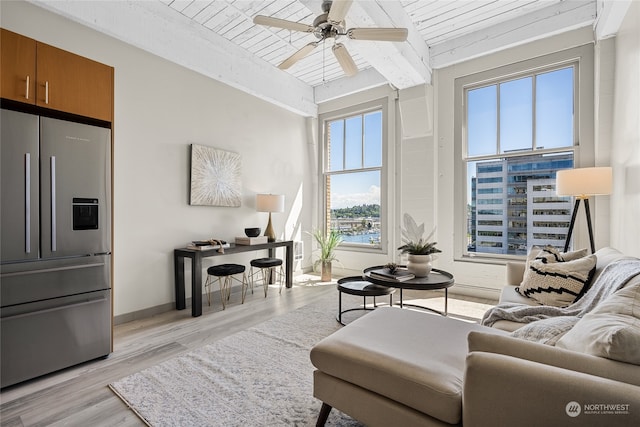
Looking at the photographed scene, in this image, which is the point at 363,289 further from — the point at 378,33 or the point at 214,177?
the point at 214,177

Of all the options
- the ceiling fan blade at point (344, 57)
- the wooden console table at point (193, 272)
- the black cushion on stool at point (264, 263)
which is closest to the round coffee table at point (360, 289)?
the black cushion on stool at point (264, 263)

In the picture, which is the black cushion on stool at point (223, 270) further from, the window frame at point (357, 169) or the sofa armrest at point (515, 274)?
the sofa armrest at point (515, 274)

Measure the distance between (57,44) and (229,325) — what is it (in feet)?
9.95

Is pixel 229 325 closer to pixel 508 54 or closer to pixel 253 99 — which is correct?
pixel 253 99

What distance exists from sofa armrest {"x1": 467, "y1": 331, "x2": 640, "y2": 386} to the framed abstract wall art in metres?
3.48

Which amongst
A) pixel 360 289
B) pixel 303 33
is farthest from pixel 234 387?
pixel 303 33

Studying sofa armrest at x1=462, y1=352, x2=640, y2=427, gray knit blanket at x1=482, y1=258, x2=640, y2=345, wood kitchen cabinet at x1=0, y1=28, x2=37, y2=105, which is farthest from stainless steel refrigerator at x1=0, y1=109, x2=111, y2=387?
gray knit blanket at x1=482, y1=258, x2=640, y2=345

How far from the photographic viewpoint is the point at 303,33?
3887 millimetres

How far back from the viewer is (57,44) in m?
2.74

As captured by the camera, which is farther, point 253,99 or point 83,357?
point 253,99

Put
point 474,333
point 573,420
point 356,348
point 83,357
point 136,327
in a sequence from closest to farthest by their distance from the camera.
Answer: point 573,420 → point 474,333 → point 356,348 → point 83,357 → point 136,327

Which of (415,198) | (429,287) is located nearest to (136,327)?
(429,287)

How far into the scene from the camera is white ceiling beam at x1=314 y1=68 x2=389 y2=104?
190 inches

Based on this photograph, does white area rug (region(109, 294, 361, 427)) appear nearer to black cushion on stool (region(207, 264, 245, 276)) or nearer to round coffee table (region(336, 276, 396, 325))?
round coffee table (region(336, 276, 396, 325))
